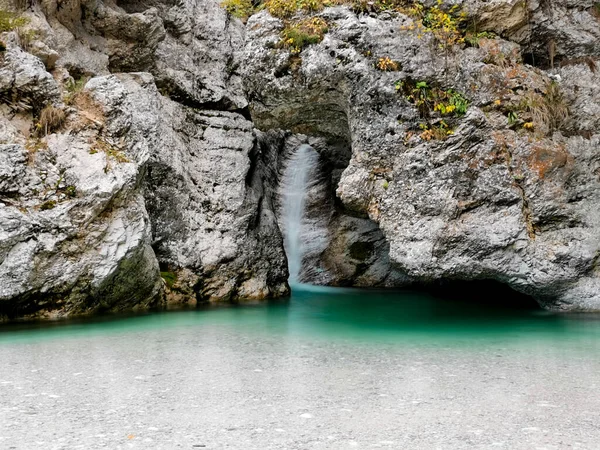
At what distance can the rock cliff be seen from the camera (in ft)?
40.3

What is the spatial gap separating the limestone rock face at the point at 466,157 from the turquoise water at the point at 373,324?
1131mm

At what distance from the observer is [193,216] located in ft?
57.5

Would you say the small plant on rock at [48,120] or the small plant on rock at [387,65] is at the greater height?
the small plant on rock at [387,65]

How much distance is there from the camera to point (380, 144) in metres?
13.3

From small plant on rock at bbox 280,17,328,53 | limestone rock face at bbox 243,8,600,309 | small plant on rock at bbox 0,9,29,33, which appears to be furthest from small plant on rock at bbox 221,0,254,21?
small plant on rock at bbox 0,9,29,33

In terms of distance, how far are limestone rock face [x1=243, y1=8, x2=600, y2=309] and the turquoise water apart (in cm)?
113

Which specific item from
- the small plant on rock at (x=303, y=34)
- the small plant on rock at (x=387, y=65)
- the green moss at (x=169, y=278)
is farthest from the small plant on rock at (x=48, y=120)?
the small plant on rock at (x=387, y=65)

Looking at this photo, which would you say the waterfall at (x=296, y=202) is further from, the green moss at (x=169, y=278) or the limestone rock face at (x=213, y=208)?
the green moss at (x=169, y=278)

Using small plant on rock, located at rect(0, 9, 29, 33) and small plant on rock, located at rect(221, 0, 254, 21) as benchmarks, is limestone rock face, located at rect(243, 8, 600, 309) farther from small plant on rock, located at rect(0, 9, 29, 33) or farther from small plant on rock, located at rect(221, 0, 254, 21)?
small plant on rock, located at rect(221, 0, 254, 21)

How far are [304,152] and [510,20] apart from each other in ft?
38.1

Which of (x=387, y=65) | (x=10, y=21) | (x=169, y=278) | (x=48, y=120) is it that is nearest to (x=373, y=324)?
(x=387, y=65)

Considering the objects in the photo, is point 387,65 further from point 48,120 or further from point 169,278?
point 169,278

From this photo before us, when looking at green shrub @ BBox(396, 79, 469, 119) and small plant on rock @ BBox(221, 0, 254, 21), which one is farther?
small plant on rock @ BBox(221, 0, 254, 21)

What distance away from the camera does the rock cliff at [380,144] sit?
12273 mm
